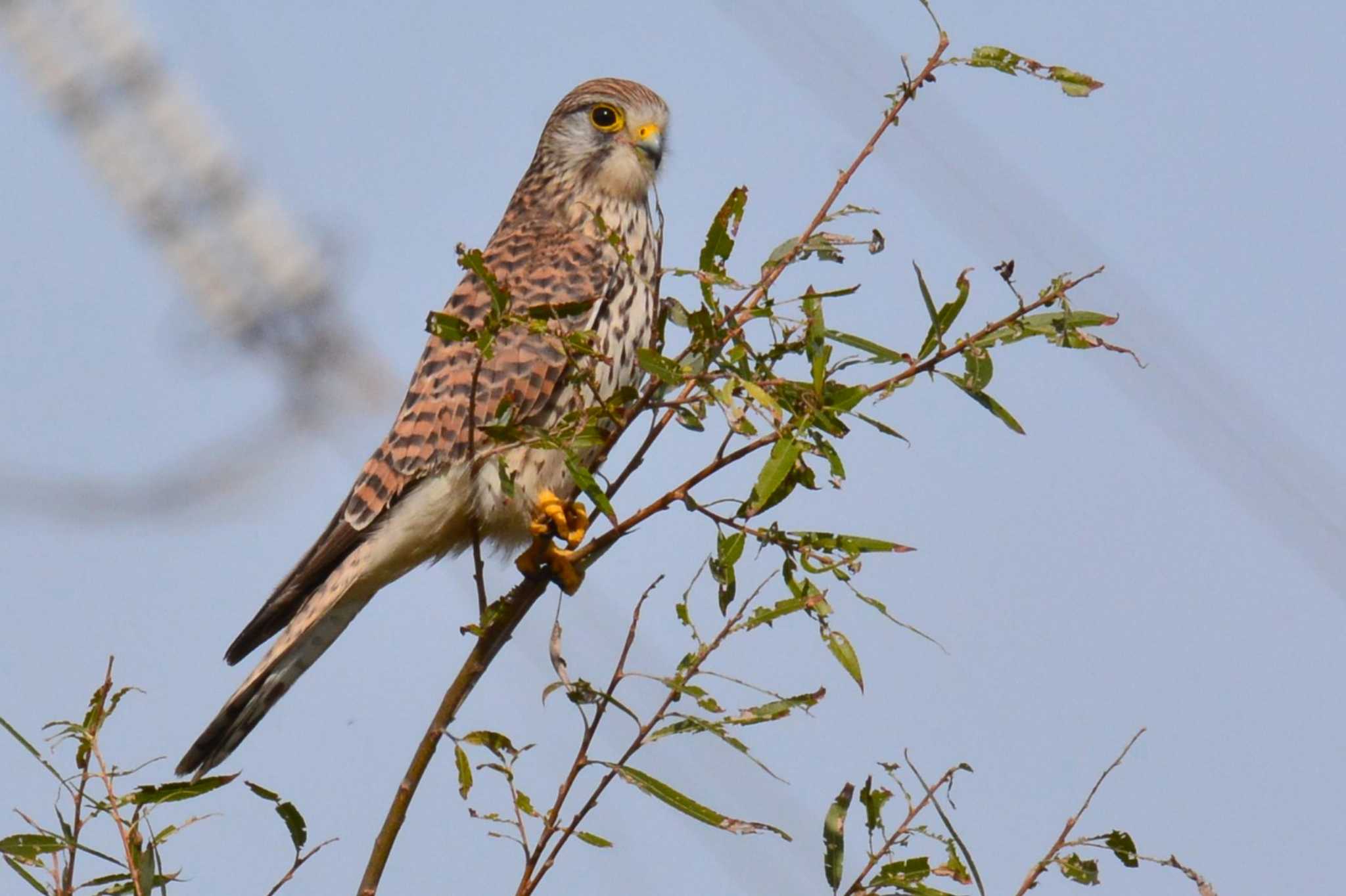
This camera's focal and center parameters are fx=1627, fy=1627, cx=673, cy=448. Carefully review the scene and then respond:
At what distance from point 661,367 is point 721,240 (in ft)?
0.63

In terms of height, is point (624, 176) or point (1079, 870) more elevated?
point (624, 176)

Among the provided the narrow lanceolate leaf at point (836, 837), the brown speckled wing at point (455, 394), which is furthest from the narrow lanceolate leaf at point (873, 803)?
the brown speckled wing at point (455, 394)

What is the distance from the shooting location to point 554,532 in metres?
3.00

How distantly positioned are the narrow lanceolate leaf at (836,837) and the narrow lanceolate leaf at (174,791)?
0.74 meters

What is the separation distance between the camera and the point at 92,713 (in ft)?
6.30

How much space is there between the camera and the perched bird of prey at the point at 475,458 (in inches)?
118

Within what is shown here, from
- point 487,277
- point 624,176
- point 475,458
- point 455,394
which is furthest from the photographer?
point 624,176

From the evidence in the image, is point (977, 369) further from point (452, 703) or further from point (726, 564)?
point (452, 703)

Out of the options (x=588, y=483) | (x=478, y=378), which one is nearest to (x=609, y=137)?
(x=478, y=378)

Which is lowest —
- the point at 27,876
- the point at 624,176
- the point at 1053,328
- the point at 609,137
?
the point at 27,876

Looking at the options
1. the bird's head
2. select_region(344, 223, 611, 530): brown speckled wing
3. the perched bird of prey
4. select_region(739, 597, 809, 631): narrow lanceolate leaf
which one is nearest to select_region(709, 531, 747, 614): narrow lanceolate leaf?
select_region(739, 597, 809, 631): narrow lanceolate leaf

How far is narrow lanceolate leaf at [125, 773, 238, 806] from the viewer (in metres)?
1.97

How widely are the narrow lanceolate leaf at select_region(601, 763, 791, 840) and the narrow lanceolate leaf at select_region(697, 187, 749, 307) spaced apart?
595 mm

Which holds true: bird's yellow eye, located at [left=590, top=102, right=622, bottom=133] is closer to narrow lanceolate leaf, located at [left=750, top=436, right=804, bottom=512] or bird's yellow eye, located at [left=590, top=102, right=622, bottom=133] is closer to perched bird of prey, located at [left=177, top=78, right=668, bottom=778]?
perched bird of prey, located at [left=177, top=78, right=668, bottom=778]
